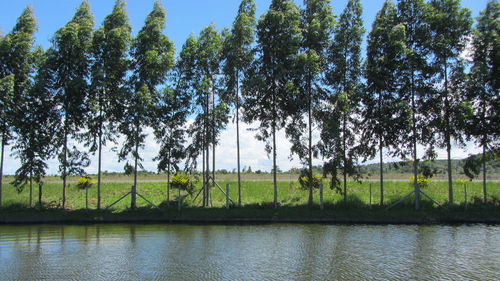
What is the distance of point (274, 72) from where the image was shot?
1054 inches

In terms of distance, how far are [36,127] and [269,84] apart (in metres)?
16.1

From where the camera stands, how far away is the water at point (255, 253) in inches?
470

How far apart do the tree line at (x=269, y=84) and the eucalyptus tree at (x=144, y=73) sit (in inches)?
3.5

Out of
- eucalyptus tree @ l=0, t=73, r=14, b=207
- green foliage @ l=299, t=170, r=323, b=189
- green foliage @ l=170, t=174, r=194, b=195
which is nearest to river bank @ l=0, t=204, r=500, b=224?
green foliage @ l=299, t=170, r=323, b=189

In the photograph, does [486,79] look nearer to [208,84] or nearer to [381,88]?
[381,88]

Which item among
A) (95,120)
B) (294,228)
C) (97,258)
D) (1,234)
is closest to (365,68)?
(294,228)

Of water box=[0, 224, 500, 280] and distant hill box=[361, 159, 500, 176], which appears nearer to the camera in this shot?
water box=[0, 224, 500, 280]

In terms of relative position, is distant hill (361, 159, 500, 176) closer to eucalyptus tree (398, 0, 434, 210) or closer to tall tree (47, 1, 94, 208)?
eucalyptus tree (398, 0, 434, 210)

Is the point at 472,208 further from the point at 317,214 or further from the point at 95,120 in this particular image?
the point at 95,120

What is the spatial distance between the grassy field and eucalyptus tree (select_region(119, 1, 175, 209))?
4539 millimetres

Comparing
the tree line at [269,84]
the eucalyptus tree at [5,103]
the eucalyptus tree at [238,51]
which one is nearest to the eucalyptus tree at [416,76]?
the tree line at [269,84]

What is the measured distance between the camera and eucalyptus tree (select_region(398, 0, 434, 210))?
1022 inches

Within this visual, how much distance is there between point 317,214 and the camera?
2469 centimetres

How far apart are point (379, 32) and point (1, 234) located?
24636 mm
